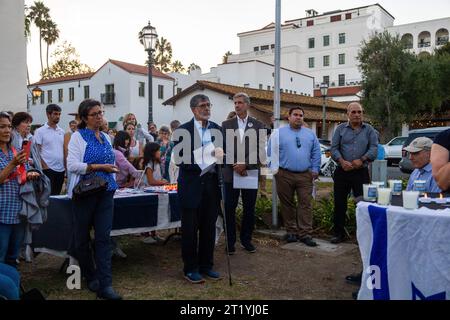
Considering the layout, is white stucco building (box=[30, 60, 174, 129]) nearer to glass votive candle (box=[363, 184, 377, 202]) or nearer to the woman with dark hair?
the woman with dark hair

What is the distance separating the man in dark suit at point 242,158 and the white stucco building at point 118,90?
108 feet

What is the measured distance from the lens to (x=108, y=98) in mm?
40531

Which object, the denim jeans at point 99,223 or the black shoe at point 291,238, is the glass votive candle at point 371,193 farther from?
the black shoe at point 291,238

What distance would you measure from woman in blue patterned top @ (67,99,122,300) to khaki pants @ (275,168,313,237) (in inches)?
114

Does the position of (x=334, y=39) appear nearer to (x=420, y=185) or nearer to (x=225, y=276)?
(x=225, y=276)

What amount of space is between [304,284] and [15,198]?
3.08 metres

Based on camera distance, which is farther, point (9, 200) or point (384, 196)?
point (9, 200)

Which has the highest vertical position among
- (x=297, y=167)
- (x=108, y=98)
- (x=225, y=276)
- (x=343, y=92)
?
(x=343, y=92)

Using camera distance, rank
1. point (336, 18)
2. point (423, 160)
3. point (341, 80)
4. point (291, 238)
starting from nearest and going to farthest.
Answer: point (423, 160) < point (291, 238) < point (341, 80) < point (336, 18)

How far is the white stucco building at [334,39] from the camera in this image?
183ft

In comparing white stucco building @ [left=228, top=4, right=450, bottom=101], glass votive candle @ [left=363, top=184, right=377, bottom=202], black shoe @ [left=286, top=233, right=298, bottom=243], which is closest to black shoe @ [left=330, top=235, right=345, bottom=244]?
black shoe @ [left=286, top=233, right=298, bottom=243]

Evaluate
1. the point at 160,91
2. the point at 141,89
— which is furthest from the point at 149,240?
the point at 160,91

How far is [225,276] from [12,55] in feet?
39.1
